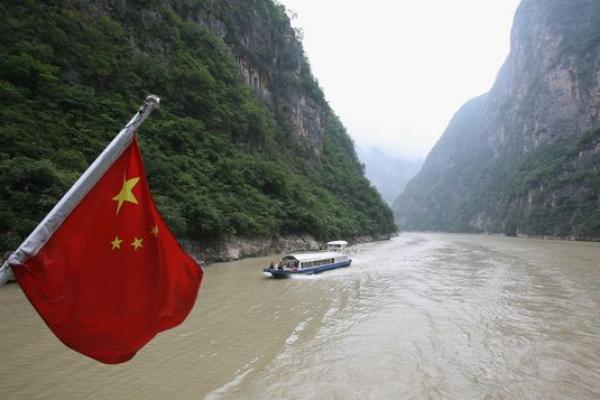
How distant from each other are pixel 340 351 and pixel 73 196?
798 centimetres

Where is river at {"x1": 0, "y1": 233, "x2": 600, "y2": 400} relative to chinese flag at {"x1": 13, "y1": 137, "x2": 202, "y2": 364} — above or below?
below

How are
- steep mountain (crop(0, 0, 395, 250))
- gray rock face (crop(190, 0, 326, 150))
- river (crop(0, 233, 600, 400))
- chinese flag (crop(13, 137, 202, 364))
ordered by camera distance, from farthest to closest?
1. gray rock face (crop(190, 0, 326, 150))
2. steep mountain (crop(0, 0, 395, 250))
3. river (crop(0, 233, 600, 400))
4. chinese flag (crop(13, 137, 202, 364))

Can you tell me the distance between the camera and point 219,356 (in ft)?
29.5

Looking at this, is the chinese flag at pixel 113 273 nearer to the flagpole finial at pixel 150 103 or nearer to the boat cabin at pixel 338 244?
the flagpole finial at pixel 150 103

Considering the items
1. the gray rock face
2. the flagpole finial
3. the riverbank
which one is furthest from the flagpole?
the gray rock face

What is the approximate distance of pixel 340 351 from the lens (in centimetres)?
961

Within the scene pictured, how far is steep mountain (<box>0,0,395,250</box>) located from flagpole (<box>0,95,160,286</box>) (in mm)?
15854

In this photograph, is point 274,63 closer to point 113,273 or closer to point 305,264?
point 305,264

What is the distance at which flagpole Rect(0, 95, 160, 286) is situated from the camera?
3.33m

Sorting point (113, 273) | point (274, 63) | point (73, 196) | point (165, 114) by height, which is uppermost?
point (274, 63)

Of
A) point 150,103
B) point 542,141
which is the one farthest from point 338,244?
point 542,141

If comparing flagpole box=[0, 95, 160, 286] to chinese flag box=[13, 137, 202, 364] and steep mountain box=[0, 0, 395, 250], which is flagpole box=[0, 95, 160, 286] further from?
steep mountain box=[0, 0, 395, 250]

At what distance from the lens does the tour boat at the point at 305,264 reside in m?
22.2

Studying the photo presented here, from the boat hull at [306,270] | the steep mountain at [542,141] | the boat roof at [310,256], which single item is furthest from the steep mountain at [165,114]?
the steep mountain at [542,141]
